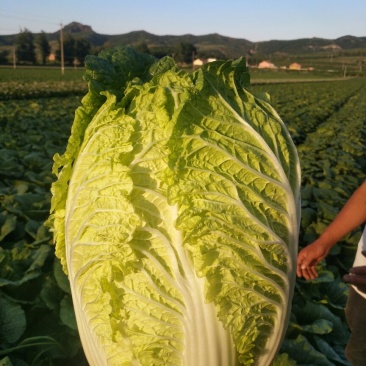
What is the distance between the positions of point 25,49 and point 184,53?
35.1 meters

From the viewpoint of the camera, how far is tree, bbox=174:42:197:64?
4365 inches

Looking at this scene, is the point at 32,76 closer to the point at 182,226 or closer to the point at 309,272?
the point at 309,272

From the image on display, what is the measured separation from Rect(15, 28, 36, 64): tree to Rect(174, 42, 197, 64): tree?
3139 cm

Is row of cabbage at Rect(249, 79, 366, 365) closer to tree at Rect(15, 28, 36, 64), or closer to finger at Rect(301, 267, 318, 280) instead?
finger at Rect(301, 267, 318, 280)

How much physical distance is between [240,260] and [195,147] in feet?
1.74

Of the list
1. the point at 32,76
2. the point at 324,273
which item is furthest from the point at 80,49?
the point at 324,273

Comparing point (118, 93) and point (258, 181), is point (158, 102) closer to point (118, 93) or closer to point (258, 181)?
point (118, 93)

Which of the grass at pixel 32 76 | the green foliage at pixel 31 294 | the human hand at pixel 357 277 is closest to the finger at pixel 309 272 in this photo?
the human hand at pixel 357 277

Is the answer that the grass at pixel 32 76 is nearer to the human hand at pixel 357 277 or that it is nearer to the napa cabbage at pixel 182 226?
the napa cabbage at pixel 182 226

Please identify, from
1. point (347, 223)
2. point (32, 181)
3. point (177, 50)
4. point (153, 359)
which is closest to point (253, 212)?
point (153, 359)

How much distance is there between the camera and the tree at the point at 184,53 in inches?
4365

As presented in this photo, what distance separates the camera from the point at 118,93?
245 centimetres

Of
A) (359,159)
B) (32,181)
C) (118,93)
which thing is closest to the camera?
(118,93)

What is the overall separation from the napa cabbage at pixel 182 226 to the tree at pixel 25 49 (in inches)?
3928
